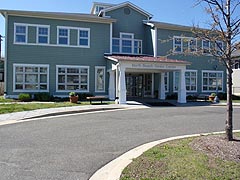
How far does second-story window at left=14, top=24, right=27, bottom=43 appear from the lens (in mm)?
22516

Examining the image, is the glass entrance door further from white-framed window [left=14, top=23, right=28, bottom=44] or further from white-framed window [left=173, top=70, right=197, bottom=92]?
white-framed window [left=14, top=23, right=28, bottom=44]

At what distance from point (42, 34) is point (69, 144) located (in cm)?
1772

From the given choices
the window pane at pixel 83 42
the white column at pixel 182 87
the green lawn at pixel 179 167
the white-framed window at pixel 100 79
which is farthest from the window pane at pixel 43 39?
the green lawn at pixel 179 167

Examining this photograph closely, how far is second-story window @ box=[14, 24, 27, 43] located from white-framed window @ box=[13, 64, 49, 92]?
217 centimetres

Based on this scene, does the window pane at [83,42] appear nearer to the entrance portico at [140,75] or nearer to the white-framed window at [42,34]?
the entrance portico at [140,75]

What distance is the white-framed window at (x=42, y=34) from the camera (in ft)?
75.8

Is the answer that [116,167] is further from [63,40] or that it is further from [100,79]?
[63,40]

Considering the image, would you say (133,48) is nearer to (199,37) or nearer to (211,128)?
(211,128)

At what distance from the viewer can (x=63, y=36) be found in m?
23.7

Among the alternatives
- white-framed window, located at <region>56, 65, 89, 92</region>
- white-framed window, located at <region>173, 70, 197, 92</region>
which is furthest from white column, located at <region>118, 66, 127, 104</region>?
white-framed window, located at <region>173, 70, 197, 92</region>

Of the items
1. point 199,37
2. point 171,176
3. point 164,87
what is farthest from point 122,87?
point 171,176

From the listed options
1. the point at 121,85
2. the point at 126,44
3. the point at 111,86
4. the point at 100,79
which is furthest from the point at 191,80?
the point at 121,85

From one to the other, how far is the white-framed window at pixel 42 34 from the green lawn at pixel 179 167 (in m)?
19.5

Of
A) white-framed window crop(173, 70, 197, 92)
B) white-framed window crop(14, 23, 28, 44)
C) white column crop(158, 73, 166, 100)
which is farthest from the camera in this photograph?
white-framed window crop(173, 70, 197, 92)
